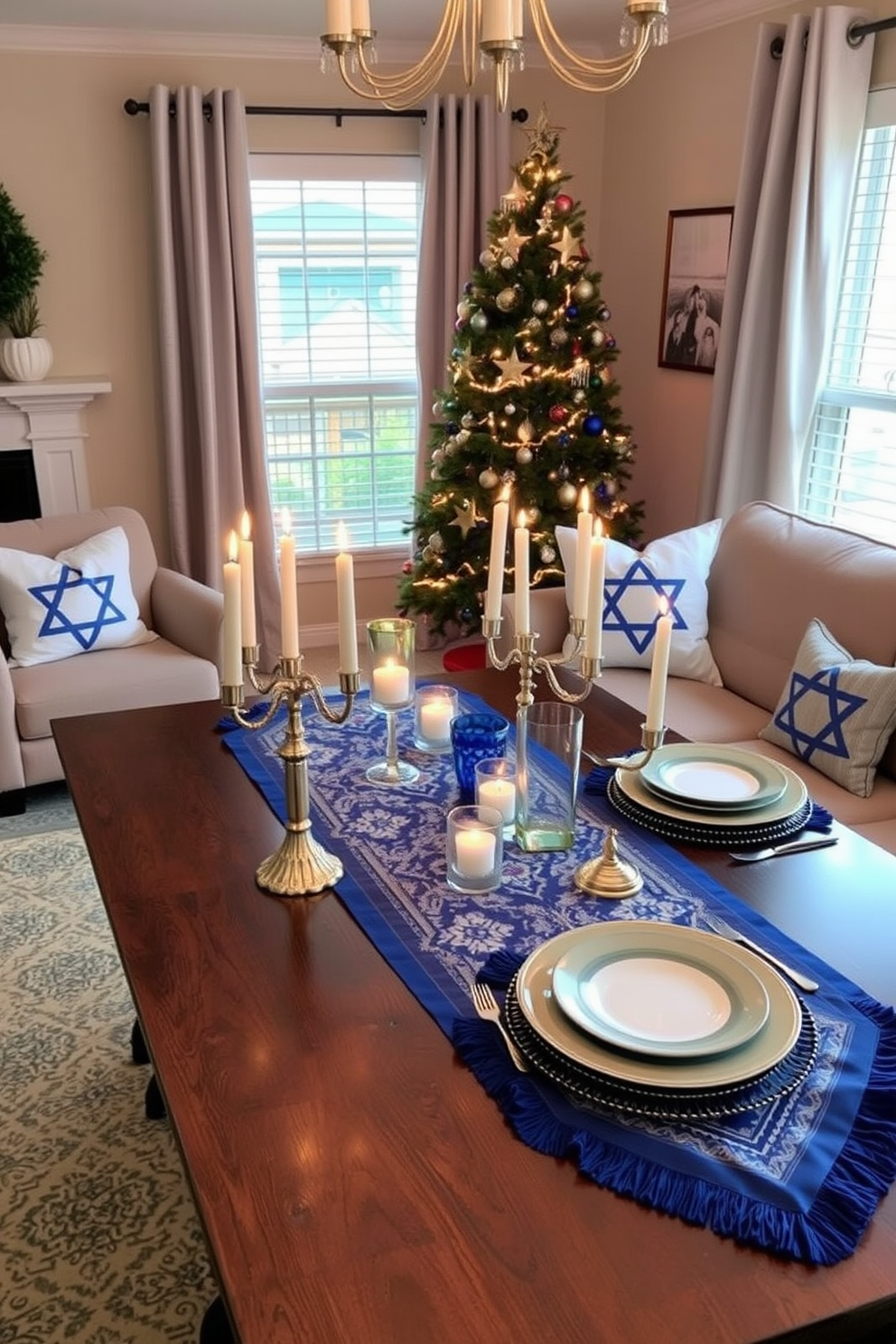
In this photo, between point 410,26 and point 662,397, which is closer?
point 410,26

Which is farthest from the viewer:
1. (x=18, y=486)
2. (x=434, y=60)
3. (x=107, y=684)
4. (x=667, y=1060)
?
(x=18, y=486)

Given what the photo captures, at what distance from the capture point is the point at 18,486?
442 cm

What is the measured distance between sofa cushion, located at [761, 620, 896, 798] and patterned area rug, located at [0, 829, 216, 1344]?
166cm

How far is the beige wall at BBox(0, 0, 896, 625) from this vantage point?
4.16 metres

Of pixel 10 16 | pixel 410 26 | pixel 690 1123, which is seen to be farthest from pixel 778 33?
pixel 690 1123

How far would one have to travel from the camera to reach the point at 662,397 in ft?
15.3

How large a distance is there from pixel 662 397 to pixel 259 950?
3714mm

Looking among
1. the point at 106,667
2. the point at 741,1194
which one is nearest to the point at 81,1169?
the point at 741,1194

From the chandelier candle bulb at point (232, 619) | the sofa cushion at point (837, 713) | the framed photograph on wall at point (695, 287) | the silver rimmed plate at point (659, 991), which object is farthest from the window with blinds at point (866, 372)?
the chandelier candle bulb at point (232, 619)

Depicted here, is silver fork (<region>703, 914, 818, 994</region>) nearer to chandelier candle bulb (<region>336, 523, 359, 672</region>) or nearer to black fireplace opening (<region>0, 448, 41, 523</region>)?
chandelier candle bulb (<region>336, 523, 359, 672</region>)

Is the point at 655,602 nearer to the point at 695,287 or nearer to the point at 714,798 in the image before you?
the point at 714,798

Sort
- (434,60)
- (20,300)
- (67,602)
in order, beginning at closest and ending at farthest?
(434,60), (67,602), (20,300)

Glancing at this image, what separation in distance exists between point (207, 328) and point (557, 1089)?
3807mm

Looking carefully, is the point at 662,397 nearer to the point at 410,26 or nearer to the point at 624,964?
the point at 410,26
